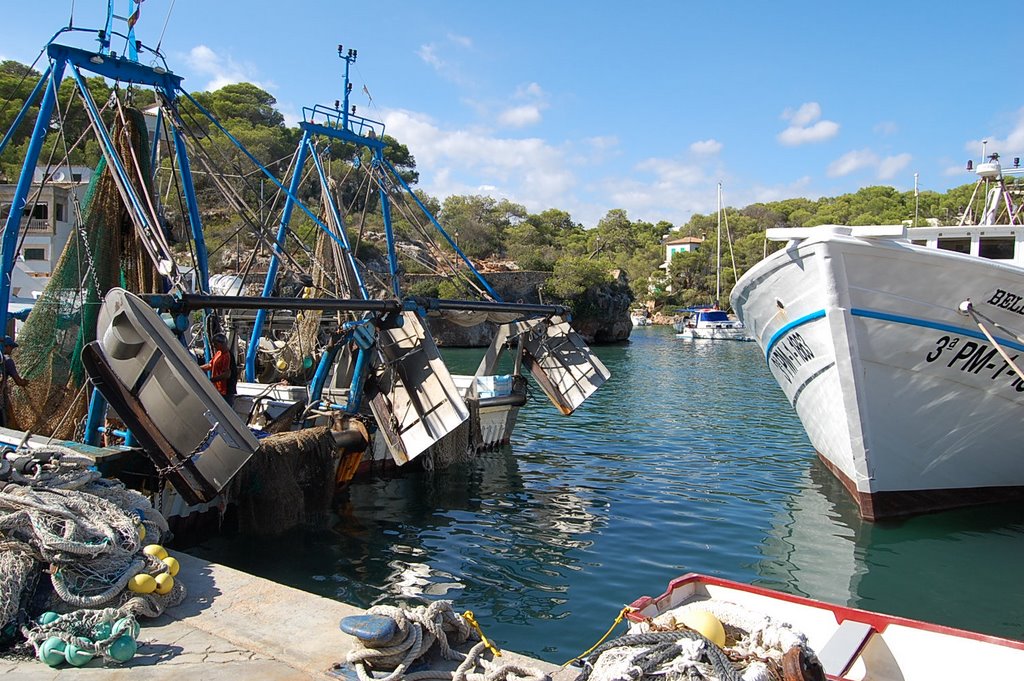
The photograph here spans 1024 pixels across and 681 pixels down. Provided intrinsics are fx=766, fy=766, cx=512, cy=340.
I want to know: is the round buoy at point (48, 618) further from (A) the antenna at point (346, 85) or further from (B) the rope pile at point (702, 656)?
(A) the antenna at point (346, 85)

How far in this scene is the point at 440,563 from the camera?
10.2m

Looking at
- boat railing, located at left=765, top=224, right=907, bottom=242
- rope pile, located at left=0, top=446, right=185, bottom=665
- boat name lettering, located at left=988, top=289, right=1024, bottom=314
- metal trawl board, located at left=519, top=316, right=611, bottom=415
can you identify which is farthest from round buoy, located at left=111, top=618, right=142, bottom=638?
metal trawl board, located at left=519, top=316, right=611, bottom=415

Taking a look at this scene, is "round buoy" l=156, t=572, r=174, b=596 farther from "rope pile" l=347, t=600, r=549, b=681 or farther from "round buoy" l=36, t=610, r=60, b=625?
"rope pile" l=347, t=600, r=549, b=681

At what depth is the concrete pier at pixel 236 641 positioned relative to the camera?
4.74 meters

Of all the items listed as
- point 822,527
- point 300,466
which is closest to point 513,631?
point 300,466

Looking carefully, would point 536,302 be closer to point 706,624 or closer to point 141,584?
point 141,584

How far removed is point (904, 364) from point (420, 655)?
28.8 feet

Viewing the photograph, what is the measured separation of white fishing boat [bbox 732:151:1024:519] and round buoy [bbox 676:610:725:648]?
666cm

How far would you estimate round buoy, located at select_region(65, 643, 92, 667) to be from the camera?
4816mm

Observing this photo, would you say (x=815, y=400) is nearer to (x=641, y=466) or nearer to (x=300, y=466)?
(x=641, y=466)

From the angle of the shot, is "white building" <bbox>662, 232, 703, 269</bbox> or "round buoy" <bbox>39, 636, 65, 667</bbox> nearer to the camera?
"round buoy" <bbox>39, 636, 65, 667</bbox>

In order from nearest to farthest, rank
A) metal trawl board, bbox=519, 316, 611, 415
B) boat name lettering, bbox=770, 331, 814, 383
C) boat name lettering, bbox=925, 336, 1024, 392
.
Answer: boat name lettering, bbox=925, 336, 1024, 392 → boat name lettering, bbox=770, 331, 814, 383 → metal trawl board, bbox=519, 316, 611, 415

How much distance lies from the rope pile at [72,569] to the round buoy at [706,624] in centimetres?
363

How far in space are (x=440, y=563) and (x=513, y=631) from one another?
2364mm
